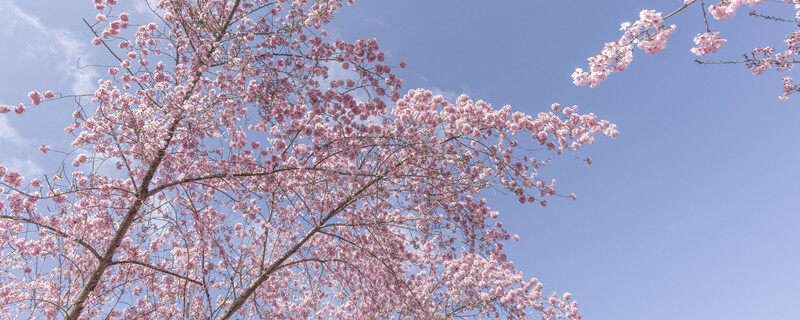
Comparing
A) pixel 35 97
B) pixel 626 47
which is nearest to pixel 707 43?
pixel 626 47

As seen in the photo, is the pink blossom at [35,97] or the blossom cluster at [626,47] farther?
the pink blossom at [35,97]

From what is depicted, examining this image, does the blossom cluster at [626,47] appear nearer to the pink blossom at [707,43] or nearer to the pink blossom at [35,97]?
the pink blossom at [707,43]

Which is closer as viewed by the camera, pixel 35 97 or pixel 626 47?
pixel 626 47

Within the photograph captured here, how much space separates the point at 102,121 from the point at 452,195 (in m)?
5.85

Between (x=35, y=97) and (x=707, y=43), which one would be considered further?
(x=35, y=97)

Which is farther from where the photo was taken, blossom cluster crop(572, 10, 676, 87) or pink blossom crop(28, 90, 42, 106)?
pink blossom crop(28, 90, 42, 106)

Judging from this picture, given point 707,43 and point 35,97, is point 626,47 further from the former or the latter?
point 35,97

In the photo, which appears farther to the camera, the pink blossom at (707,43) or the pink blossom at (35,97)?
the pink blossom at (35,97)

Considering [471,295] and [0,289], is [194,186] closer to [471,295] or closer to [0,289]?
[0,289]

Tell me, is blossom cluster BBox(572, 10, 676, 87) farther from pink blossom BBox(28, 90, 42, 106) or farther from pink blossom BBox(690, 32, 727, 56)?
pink blossom BBox(28, 90, 42, 106)

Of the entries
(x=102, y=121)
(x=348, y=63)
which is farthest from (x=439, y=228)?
(x=102, y=121)

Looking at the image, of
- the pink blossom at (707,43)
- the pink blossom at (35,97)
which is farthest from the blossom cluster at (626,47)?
the pink blossom at (35,97)

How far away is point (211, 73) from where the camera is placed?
22.9 ft

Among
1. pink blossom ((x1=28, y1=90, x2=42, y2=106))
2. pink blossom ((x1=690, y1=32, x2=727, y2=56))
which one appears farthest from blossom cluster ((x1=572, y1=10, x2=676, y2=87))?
pink blossom ((x1=28, y1=90, x2=42, y2=106))
